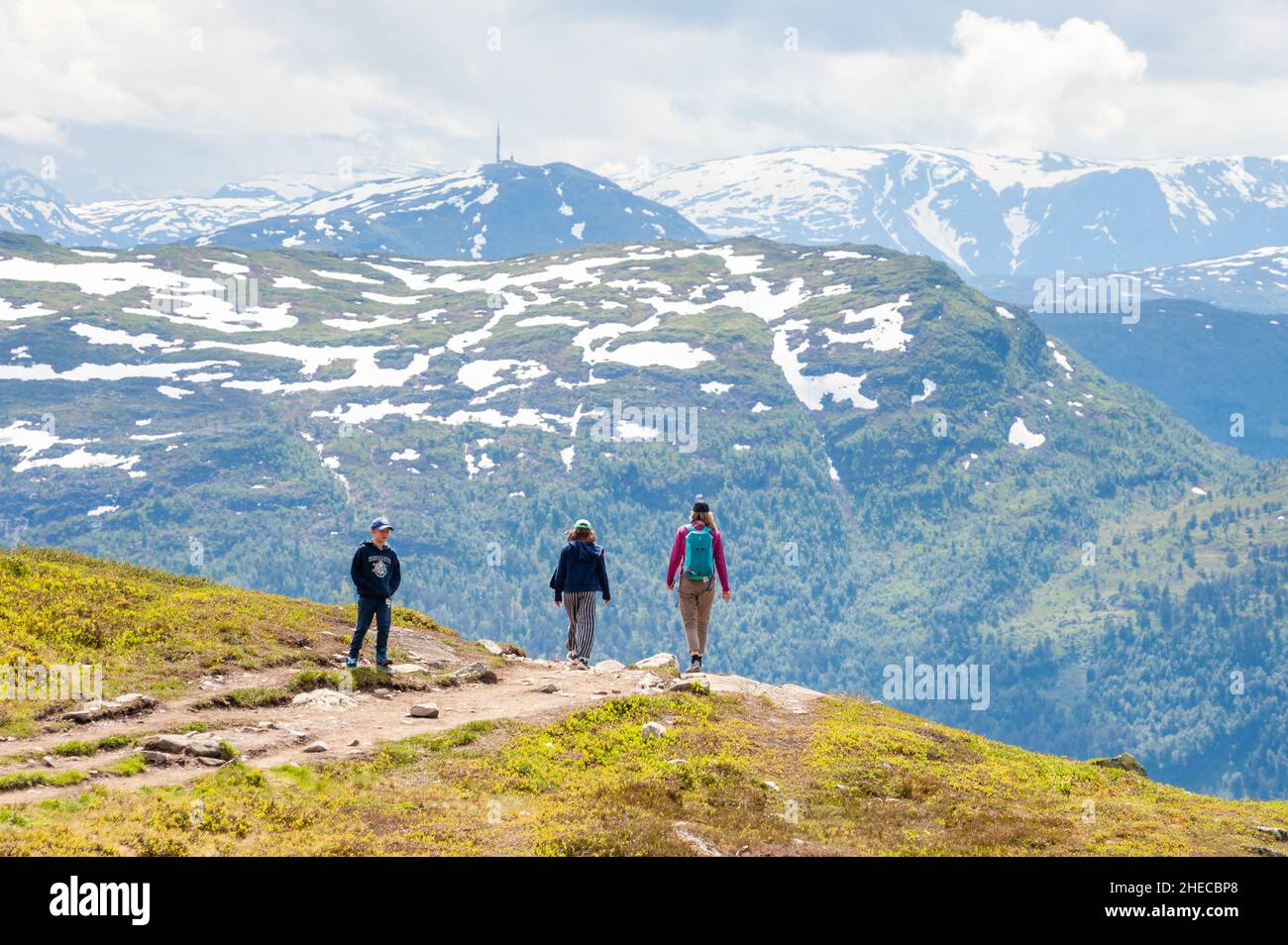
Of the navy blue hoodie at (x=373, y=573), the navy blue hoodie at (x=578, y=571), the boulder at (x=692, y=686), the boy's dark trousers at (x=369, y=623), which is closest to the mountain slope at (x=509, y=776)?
the boulder at (x=692, y=686)

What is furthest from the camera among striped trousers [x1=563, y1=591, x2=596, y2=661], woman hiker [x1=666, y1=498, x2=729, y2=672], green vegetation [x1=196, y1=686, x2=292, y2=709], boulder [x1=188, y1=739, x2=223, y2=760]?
striped trousers [x1=563, y1=591, x2=596, y2=661]

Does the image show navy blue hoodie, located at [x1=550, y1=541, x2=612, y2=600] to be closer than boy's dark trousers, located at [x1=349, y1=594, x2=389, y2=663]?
No

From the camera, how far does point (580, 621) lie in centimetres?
3688

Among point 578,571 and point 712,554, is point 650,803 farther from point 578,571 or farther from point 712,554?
point 578,571

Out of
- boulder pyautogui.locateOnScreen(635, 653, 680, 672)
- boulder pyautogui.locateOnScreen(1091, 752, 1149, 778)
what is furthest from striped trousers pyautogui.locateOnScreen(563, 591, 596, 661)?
boulder pyautogui.locateOnScreen(1091, 752, 1149, 778)

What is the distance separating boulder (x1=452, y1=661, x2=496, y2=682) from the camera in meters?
32.9

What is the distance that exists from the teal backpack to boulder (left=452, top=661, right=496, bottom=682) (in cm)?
654

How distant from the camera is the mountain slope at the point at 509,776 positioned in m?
17.1

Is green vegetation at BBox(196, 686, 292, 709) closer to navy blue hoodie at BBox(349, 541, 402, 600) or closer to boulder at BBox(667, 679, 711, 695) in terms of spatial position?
navy blue hoodie at BBox(349, 541, 402, 600)

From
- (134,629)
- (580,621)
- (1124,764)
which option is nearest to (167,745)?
(134,629)

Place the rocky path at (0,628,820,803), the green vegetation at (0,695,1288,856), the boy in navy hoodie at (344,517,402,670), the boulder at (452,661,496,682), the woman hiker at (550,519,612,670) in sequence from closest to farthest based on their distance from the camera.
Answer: the green vegetation at (0,695,1288,856)
the rocky path at (0,628,820,803)
the boy in navy hoodie at (344,517,402,670)
the boulder at (452,661,496,682)
the woman hiker at (550,519,612,670)
